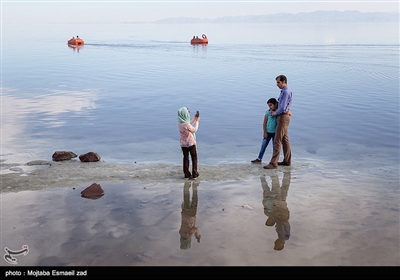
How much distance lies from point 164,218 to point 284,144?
468 centimetres

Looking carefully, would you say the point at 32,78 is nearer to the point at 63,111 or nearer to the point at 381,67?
the point at 63,111

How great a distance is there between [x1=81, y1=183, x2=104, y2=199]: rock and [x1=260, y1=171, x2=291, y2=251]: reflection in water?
3.19m

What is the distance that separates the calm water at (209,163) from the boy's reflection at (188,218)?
0.11 meters

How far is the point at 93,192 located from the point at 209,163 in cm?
471

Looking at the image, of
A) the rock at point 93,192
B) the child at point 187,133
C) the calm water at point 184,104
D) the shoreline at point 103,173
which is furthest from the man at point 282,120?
the rock at point 93,192

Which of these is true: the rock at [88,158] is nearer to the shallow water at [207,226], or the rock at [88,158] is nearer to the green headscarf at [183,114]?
the shallow water at [207,226]

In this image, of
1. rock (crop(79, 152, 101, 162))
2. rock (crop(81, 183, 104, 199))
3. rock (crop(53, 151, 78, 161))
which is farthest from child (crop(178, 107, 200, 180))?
rock (crop(53, 151, 78, 161))

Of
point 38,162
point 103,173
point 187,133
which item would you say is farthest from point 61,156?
point 187,133

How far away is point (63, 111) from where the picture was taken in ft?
73.5

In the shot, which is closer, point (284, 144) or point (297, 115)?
point (284, 144)

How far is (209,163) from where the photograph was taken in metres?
13.5
